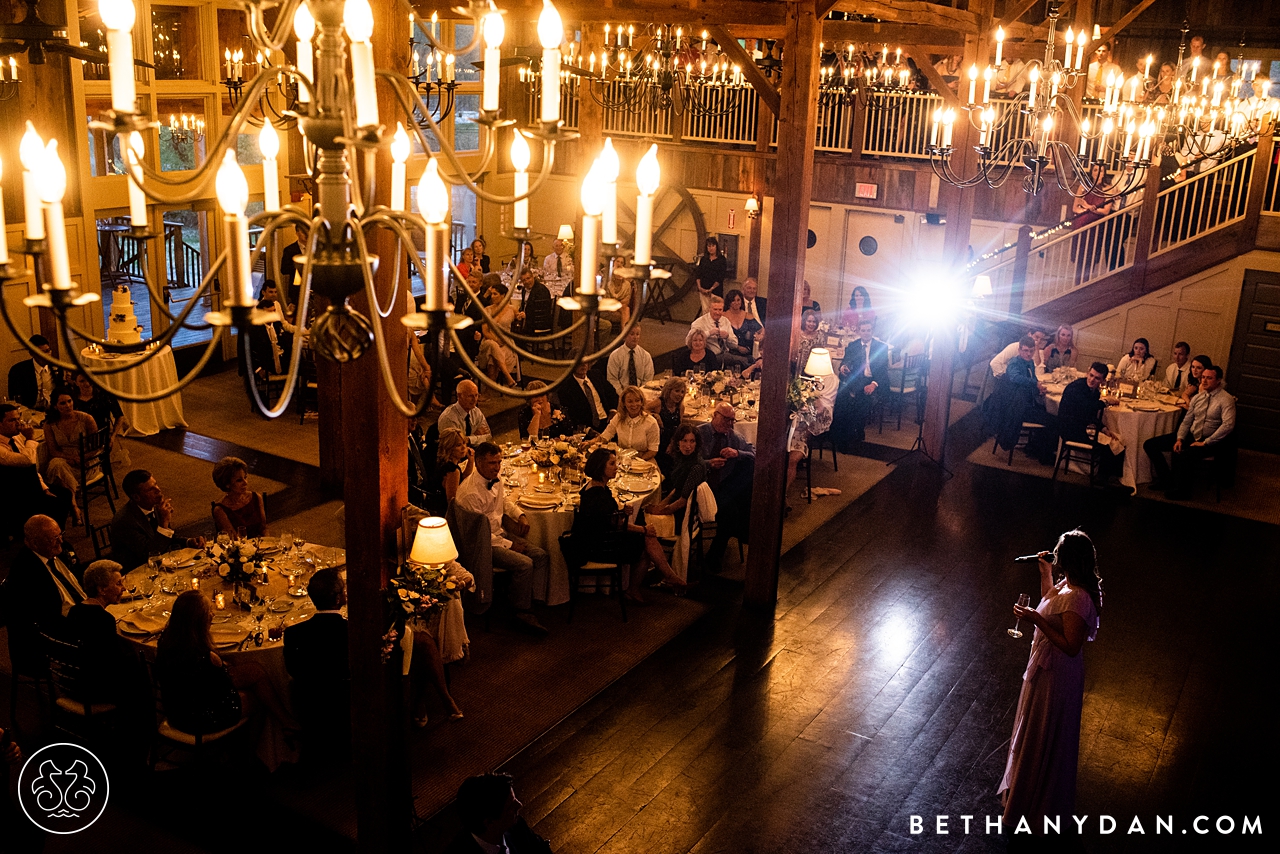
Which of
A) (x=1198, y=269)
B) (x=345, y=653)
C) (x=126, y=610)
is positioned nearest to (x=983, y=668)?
(x=345, y=653)

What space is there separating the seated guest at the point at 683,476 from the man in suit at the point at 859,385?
3239mm

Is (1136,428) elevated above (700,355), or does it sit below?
below

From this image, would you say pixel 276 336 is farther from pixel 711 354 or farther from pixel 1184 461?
pixel 1184 461

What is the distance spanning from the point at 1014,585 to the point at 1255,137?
6637mm

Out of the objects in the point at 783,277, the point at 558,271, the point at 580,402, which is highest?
the point at 783,277

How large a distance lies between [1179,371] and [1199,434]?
3.53 ft

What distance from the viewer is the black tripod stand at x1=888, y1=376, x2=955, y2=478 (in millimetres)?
10469

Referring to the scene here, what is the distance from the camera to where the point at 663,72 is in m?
11.6

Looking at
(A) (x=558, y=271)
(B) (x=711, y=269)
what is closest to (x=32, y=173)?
(A) (x=558, y=271)

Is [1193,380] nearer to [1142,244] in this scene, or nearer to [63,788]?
[1142,244]

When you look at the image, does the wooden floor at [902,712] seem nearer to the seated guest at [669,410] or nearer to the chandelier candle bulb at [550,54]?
the seated guest at [669,410]

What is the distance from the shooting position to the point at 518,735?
19.1 feet

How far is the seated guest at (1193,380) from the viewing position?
391 inches

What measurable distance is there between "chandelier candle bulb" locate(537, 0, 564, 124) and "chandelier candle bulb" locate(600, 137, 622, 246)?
0.13m
